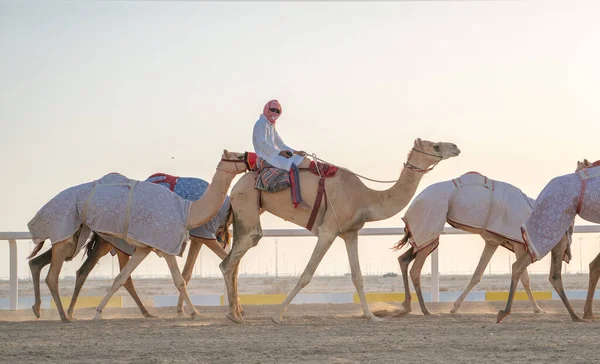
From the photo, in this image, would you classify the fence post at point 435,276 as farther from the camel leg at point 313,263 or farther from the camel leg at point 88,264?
the camel leg at point 88,264

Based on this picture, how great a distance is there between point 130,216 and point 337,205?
2715mm

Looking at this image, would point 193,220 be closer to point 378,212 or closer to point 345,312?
point 378,212

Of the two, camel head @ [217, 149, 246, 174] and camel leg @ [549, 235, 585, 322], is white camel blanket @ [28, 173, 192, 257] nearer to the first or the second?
camel head @ [217, 149, 246, 174]

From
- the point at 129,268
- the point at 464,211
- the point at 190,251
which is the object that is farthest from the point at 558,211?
the point at 190,251

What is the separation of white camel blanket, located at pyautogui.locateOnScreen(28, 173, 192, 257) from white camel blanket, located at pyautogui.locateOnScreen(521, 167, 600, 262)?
448 cm

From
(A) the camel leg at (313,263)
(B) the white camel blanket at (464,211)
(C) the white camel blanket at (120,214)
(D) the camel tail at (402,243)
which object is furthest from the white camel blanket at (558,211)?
(C) the white camel blanket at (120,214)

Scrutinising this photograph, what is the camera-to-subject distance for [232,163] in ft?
44.2

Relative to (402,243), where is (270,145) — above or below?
above

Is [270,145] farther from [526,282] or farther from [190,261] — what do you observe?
[526,282]

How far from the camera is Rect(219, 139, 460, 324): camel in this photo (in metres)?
13.2

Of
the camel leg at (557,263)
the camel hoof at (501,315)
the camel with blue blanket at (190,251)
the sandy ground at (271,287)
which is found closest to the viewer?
the camel hoof at (501,315)

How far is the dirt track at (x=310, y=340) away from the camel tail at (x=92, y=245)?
1.56 meters

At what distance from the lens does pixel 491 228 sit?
14.9m

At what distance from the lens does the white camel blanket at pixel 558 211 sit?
12825 mm
